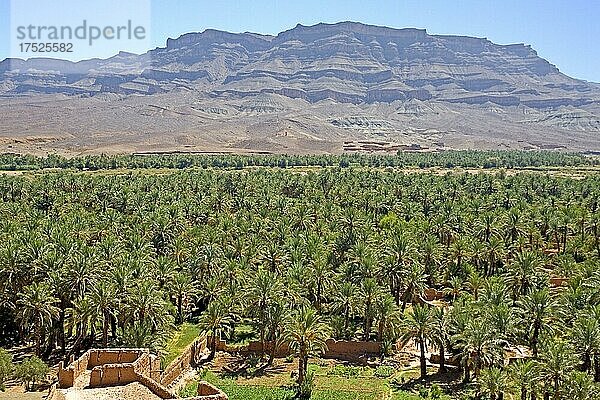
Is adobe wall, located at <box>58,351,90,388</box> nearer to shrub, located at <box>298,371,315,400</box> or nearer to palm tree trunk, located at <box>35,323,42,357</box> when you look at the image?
palm tree trunk, located at <box>35,323,42,357</box>

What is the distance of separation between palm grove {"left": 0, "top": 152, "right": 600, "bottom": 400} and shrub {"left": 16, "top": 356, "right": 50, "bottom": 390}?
4523 millimetres

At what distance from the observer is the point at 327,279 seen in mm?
53469

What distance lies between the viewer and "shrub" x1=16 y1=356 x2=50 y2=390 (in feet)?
126

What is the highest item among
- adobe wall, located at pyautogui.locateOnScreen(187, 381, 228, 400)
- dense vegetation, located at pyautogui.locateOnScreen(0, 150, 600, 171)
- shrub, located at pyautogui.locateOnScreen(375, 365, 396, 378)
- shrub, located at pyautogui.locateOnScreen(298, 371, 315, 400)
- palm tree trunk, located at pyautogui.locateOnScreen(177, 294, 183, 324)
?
dense vegetation, located at pyautogui.locateOnScreen(0, 150, 600, 171)

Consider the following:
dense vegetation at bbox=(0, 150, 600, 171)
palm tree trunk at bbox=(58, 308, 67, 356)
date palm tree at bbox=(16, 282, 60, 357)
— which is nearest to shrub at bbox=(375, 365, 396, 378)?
palm tree trunk at bbox=(58, 308, 67, 356)

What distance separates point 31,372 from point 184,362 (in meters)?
9.51

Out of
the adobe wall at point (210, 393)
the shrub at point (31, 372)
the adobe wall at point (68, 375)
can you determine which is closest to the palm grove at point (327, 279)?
the shrub at point (31, 372)

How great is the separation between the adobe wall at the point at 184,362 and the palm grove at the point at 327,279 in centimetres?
153

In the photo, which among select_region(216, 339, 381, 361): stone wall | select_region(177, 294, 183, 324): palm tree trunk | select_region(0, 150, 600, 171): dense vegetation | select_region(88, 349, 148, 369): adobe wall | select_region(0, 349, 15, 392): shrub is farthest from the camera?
select_region(0, 150, 600, 171): dense vegetation

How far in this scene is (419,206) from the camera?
287 feet

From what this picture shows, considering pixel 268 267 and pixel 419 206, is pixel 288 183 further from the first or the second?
pixel 268 267

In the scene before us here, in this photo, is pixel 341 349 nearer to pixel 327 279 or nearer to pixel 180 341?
pixel 327 279

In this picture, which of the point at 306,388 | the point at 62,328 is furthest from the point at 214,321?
the point at 62,328

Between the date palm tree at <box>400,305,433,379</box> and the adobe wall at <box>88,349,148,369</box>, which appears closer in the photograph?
the adobe wall at <box>88,349,148,369</box>
